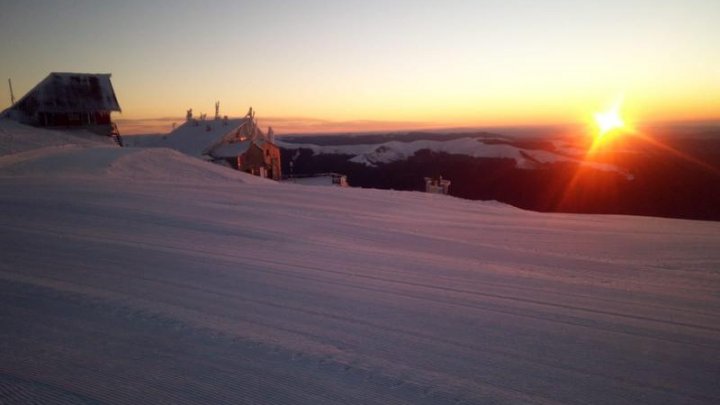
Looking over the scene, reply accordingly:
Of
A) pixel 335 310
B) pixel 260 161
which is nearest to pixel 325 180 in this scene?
pixel 260 161

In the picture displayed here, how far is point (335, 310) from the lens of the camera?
13.0 feet

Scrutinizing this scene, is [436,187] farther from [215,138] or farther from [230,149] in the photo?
[215,138]

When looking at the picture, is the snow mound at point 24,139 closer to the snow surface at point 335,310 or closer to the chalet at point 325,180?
the snow surface at point 335,310

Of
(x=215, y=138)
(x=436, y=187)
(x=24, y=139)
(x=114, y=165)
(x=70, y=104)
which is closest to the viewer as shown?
(x=114, y=165)

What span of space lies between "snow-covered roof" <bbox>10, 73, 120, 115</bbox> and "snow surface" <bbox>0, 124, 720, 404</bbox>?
2809cm

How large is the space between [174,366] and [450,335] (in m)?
2.25

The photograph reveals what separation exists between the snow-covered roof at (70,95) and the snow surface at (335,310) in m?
28.1

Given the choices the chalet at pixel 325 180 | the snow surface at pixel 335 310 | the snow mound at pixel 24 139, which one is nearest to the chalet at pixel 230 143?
the chalet at pixel 325 180

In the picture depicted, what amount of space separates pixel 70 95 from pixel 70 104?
80 cm

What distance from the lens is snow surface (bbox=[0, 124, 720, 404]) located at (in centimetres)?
284

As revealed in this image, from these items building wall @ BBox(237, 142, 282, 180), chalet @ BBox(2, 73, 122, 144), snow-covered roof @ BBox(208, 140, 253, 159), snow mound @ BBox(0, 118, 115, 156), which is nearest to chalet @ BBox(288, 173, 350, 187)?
building wall @ BBox(237, 142, 282, 180)

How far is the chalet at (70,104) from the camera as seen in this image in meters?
29.6

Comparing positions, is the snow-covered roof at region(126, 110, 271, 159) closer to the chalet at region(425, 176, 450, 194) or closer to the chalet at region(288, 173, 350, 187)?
the chalet at region(288, 173, 350, 187)

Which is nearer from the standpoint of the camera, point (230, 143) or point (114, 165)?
point (114, 165)
